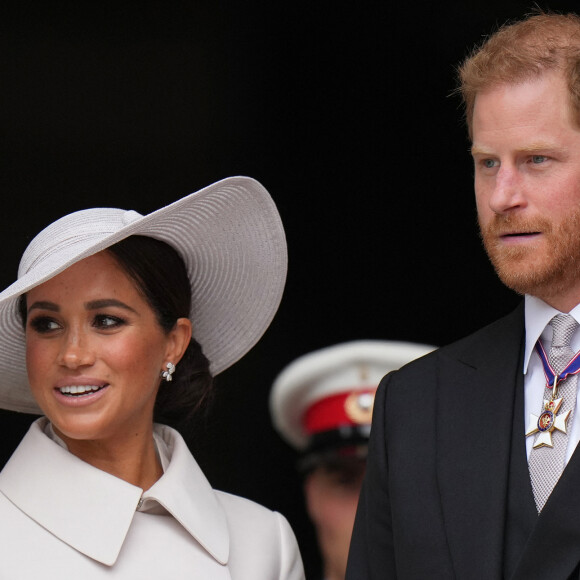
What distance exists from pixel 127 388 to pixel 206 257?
44 centimetres

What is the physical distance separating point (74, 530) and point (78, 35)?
2.01 meters

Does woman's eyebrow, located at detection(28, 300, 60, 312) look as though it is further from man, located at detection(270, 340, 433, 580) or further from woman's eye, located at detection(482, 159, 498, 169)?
man, located at detection(270, 340, 433, 580)

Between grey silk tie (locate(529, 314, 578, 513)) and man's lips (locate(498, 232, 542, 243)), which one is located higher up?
man's lips (locate(498, 232, 542, 243))

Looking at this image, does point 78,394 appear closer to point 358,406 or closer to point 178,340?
point 178,340

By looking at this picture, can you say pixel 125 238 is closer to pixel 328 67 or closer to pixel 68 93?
pixel 68 93

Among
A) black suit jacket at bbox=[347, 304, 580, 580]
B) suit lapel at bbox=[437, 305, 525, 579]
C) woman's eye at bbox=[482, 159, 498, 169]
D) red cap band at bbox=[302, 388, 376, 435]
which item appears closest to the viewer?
black suit jacket at bbox=[347, 304, 580, 580]

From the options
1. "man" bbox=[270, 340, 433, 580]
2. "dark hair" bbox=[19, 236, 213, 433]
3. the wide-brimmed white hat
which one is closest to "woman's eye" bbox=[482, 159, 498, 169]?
the wide-brimmed white hat

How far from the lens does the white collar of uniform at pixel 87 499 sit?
125 inches

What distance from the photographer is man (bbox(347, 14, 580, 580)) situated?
291cm

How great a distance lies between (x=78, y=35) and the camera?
4.65m

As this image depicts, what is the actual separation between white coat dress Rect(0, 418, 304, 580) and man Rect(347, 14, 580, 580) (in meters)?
0.34

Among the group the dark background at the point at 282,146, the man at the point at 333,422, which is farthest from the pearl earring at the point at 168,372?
the dark background at the point at 282,146

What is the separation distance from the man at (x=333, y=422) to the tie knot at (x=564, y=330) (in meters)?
1.18

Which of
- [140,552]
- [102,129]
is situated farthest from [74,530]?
[102,129]
